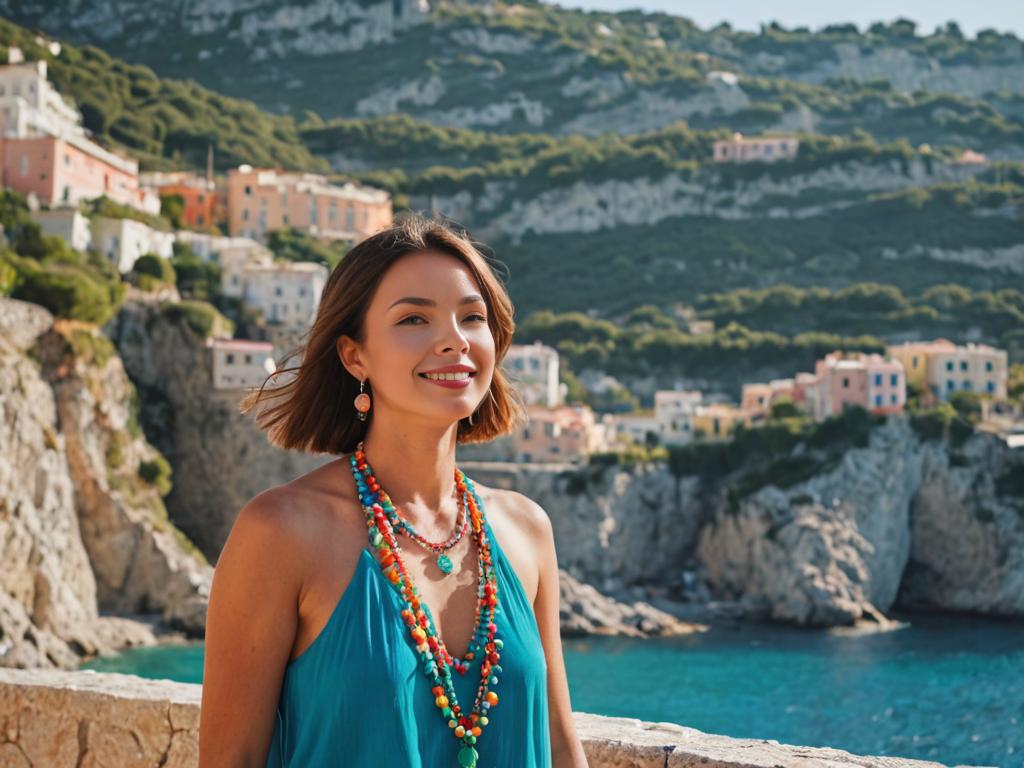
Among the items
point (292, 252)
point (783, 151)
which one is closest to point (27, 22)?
point (783, 151)

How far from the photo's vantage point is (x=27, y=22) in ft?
301

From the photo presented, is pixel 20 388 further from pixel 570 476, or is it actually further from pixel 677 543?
pixel 677 543

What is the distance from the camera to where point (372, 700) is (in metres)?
2.09

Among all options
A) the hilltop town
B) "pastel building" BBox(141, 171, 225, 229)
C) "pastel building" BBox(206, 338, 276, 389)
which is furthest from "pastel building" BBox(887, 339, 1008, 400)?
"pastel building" BBox(141, 171, 225, 229)

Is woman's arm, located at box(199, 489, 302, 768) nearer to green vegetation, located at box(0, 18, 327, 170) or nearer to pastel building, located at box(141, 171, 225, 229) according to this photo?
pastel building, located at box(141, 171, 225, 229)

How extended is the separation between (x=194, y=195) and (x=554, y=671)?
152 ft

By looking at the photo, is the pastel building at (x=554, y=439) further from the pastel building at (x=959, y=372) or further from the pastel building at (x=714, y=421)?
the pastel building at (x=959, y=372)

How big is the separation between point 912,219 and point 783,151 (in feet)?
29.1

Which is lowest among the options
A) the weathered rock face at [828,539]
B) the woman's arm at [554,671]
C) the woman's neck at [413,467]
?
the weathered rock face at [828,539]

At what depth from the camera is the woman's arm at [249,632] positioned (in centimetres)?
209

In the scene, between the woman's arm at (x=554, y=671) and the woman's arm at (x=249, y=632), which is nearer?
the woman's arm at (x=249, y=632)

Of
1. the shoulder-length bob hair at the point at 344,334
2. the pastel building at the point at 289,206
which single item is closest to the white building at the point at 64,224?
the pastel building at the point at 289,206

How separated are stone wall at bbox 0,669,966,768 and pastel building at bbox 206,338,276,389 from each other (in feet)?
103

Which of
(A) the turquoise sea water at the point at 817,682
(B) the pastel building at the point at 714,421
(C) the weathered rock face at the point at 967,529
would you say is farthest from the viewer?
(B) the pastel building at the point at 714,421
